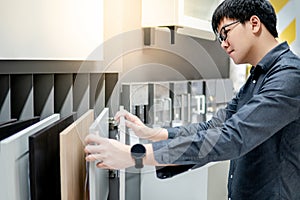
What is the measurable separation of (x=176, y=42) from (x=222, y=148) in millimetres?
1361

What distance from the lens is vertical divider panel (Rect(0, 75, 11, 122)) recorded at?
3.75ft

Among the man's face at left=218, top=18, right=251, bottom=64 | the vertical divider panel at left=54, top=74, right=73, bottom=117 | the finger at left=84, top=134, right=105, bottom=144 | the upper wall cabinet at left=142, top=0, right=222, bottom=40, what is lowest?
the finger at left=84, top=134, right=105, bottom=144

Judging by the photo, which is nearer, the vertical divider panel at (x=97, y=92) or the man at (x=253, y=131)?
the man at (x=253, y=131)

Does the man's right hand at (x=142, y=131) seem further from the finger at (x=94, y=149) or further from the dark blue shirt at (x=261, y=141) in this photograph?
the finger at (x=94, y=149)

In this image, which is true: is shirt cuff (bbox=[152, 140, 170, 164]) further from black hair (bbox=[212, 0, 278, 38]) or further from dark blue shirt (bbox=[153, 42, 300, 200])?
black hair (bbox=[212, 0, 278, 38])

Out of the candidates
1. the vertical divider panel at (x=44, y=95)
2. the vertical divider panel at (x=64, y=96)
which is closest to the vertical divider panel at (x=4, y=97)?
the vertical divider panel at (x=44, y=95)

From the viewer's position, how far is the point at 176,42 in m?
2.15

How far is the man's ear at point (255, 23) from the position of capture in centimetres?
108

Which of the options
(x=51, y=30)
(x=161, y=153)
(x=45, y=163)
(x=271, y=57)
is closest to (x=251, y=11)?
(x=271, y=57)

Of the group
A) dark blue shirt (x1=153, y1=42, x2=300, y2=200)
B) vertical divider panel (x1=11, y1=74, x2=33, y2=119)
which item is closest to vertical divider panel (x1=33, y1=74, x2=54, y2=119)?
vertical divider panel (x1=11, y1=74, x2=33, y2=119)

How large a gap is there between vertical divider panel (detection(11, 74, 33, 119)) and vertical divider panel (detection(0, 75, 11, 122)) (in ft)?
0.31

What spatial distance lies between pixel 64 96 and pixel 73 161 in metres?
0.55

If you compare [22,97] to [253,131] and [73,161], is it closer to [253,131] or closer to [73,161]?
[73,161]

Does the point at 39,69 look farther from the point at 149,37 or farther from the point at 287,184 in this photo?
the point at 287,184
